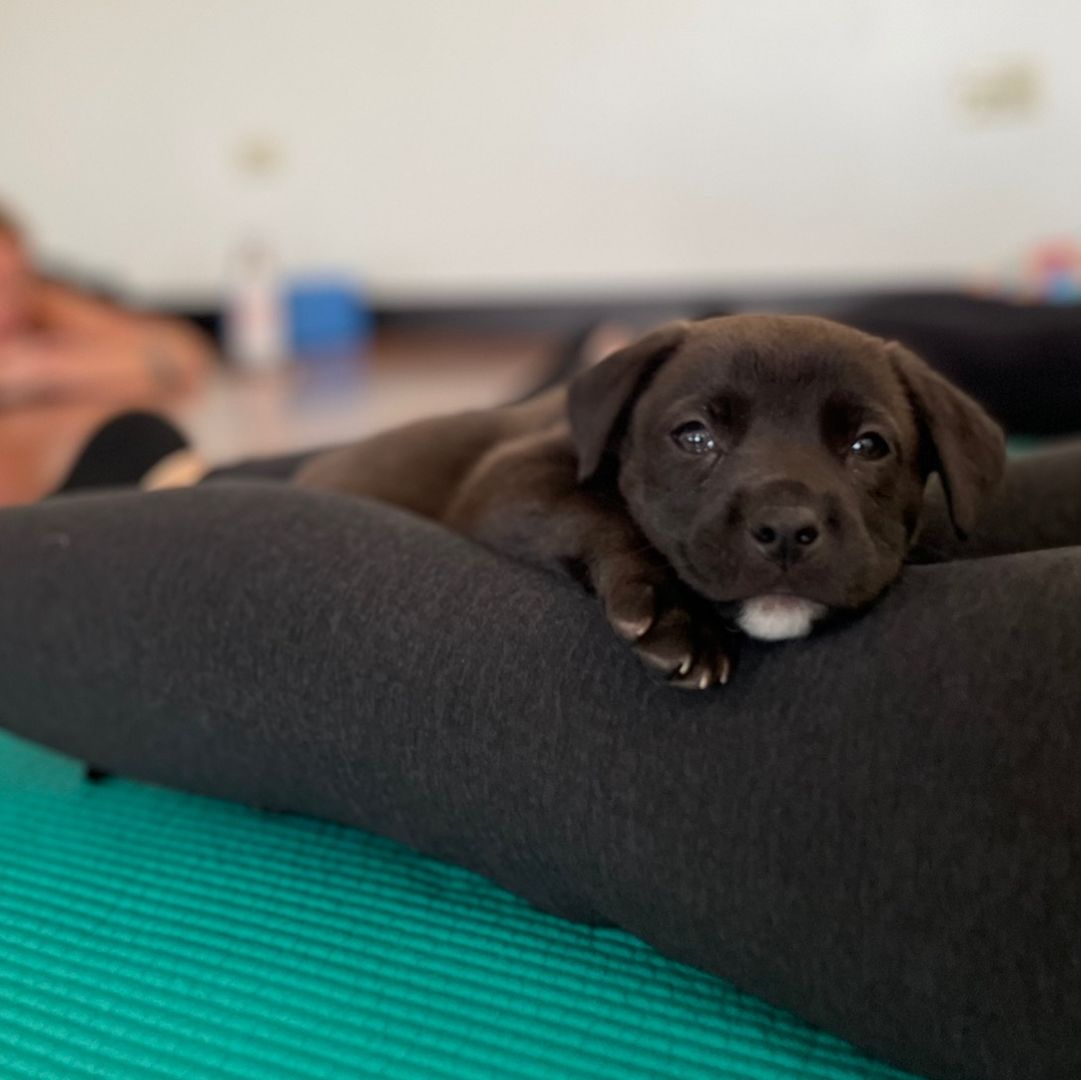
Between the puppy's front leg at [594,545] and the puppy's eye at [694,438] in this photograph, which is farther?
the puppy's eye at [694,438]

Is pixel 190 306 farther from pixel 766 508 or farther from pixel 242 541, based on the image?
pixel 766 508

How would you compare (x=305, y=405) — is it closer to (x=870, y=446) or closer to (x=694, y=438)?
(x=694, y=438)

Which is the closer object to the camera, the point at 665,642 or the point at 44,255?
the point at 665,642

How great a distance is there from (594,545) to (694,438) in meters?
0.17

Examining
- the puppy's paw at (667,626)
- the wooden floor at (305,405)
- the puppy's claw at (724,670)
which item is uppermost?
the puppy's paw at (667,626)

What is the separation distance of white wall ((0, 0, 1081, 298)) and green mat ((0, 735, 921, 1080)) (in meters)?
4.71

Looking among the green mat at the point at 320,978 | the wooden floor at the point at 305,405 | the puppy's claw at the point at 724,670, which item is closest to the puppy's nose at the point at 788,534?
the puppy's claw at the point at 724,670

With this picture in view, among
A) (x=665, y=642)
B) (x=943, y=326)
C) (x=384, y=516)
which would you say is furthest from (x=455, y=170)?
(x=665, y=642)

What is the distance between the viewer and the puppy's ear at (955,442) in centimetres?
127

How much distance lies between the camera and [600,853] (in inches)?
44.1

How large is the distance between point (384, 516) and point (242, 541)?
0.17 m

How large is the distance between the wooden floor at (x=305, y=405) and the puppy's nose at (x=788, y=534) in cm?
197

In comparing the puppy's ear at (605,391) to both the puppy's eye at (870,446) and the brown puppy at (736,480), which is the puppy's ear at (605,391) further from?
the puppy's eye at (870,446)

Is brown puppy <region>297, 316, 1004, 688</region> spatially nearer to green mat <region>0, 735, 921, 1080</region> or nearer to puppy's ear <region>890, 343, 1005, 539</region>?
puppy's ear <region>890, 343, 1005, 539</region>
